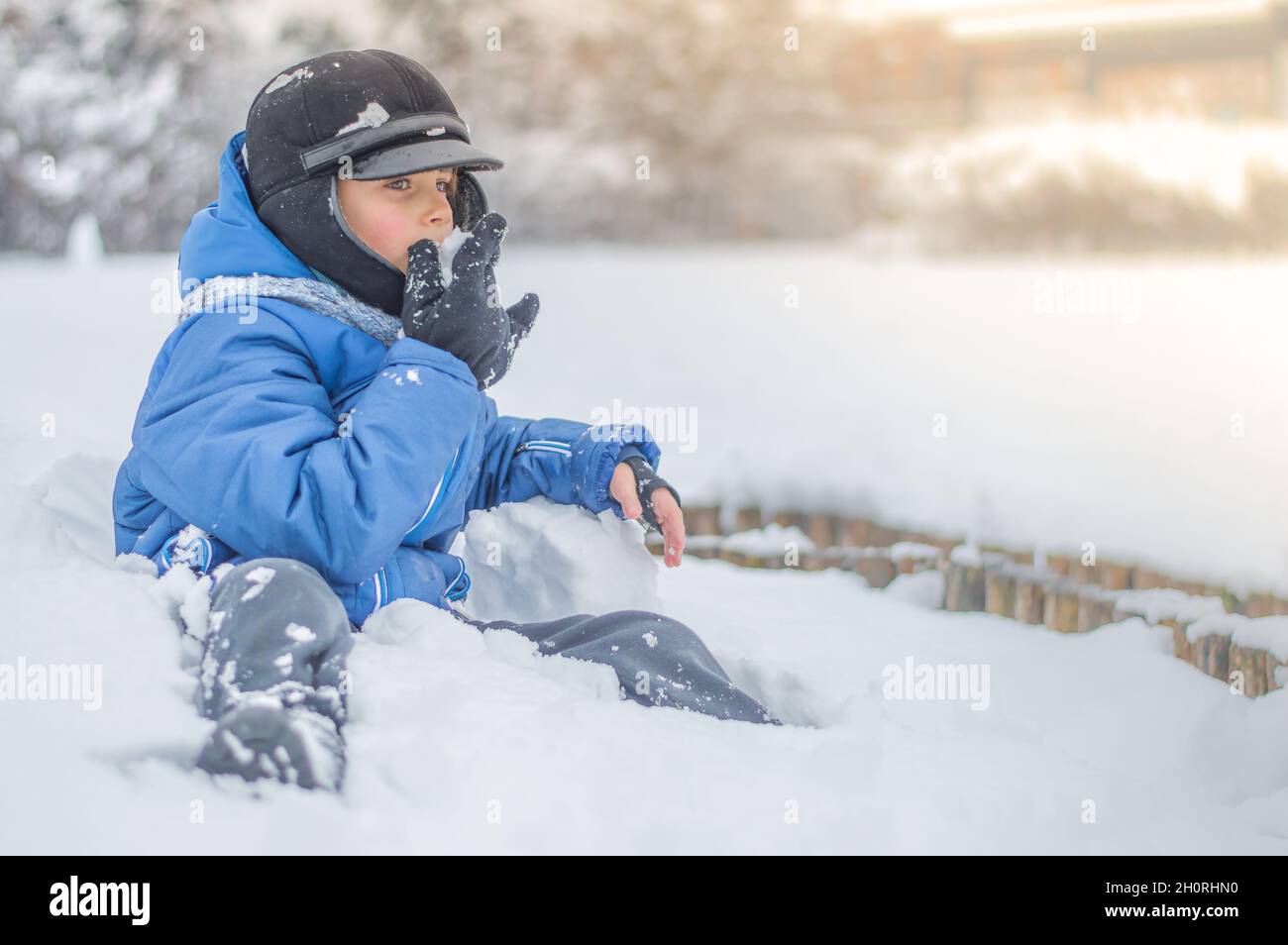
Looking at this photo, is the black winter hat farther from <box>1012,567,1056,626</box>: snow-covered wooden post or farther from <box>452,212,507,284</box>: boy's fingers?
<box>1012,567,1056,626</box>: snow-covered wooden post

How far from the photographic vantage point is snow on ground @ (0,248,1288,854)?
4.09ft

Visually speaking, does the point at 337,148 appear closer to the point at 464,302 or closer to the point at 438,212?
the point at 438,212

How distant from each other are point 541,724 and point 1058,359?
429 cm

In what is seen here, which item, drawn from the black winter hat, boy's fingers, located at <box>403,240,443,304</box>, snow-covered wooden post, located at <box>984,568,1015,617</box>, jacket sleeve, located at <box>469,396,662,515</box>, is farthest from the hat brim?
snow-covered wooden post, located at <box>984,568,1015,617</box>

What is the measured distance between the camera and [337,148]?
1693 mm

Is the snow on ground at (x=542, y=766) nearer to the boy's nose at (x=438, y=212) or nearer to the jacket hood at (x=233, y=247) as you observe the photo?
the jacket hood at (x=233, y=247)

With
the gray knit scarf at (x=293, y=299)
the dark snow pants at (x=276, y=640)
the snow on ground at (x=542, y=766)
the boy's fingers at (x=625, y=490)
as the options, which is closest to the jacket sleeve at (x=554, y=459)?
the boy's fingers at (x=625, y=490)

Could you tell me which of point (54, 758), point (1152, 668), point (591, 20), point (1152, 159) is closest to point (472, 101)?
point (591, 20)

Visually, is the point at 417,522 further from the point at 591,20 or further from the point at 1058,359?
the point at 591,20

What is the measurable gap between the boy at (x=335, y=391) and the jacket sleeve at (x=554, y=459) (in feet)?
0.75

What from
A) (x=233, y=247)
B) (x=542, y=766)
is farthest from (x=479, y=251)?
(x=542, y=766)

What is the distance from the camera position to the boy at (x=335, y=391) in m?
1.51

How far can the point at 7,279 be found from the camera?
6.67 metres

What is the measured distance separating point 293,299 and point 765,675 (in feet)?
2.93
